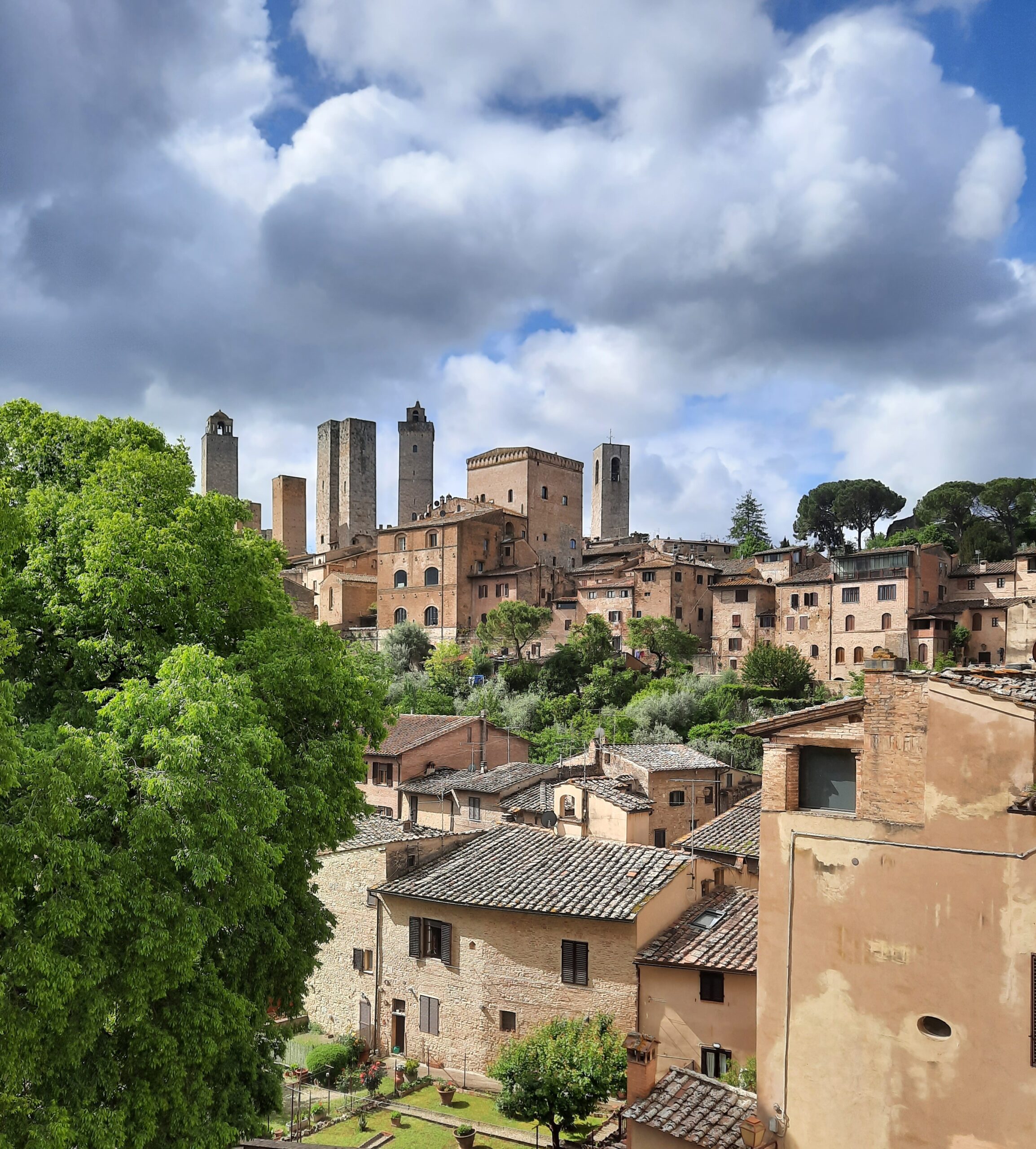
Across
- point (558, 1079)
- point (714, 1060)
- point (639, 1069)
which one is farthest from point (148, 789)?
point (714, 1060)

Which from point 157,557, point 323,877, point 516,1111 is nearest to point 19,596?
point 157,557

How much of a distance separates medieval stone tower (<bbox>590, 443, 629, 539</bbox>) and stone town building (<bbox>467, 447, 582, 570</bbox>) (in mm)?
11739

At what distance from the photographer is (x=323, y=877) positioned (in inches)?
913

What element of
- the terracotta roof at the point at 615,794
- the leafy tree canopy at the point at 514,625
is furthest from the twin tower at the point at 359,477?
the terracotta roof at the point at 615,794

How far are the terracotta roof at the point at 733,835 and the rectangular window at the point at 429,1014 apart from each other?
7.23 meters

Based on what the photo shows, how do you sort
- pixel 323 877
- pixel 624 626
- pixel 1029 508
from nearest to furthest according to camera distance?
pixel 323 877
pixel 624 626
pixel 1029 508

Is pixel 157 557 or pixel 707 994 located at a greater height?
pixel 157 557

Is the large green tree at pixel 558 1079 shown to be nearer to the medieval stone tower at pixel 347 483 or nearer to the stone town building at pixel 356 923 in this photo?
the stone town building at pixel 356 923

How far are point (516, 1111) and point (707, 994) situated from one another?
415 cm

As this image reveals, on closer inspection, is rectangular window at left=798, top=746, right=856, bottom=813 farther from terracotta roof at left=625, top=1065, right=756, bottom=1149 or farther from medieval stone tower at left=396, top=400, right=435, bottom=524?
medieval stone tower at left=396, top=400, right=435, bottom=524

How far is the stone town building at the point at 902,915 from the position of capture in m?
10.4

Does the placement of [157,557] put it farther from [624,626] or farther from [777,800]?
[624,626]

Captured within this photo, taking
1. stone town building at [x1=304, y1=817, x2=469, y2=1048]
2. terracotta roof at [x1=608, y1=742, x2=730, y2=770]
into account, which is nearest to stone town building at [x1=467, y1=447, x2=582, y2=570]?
terracotta roof at [x1=608, y1=742, x2=730, y2=770]

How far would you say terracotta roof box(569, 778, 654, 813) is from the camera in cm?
2641
